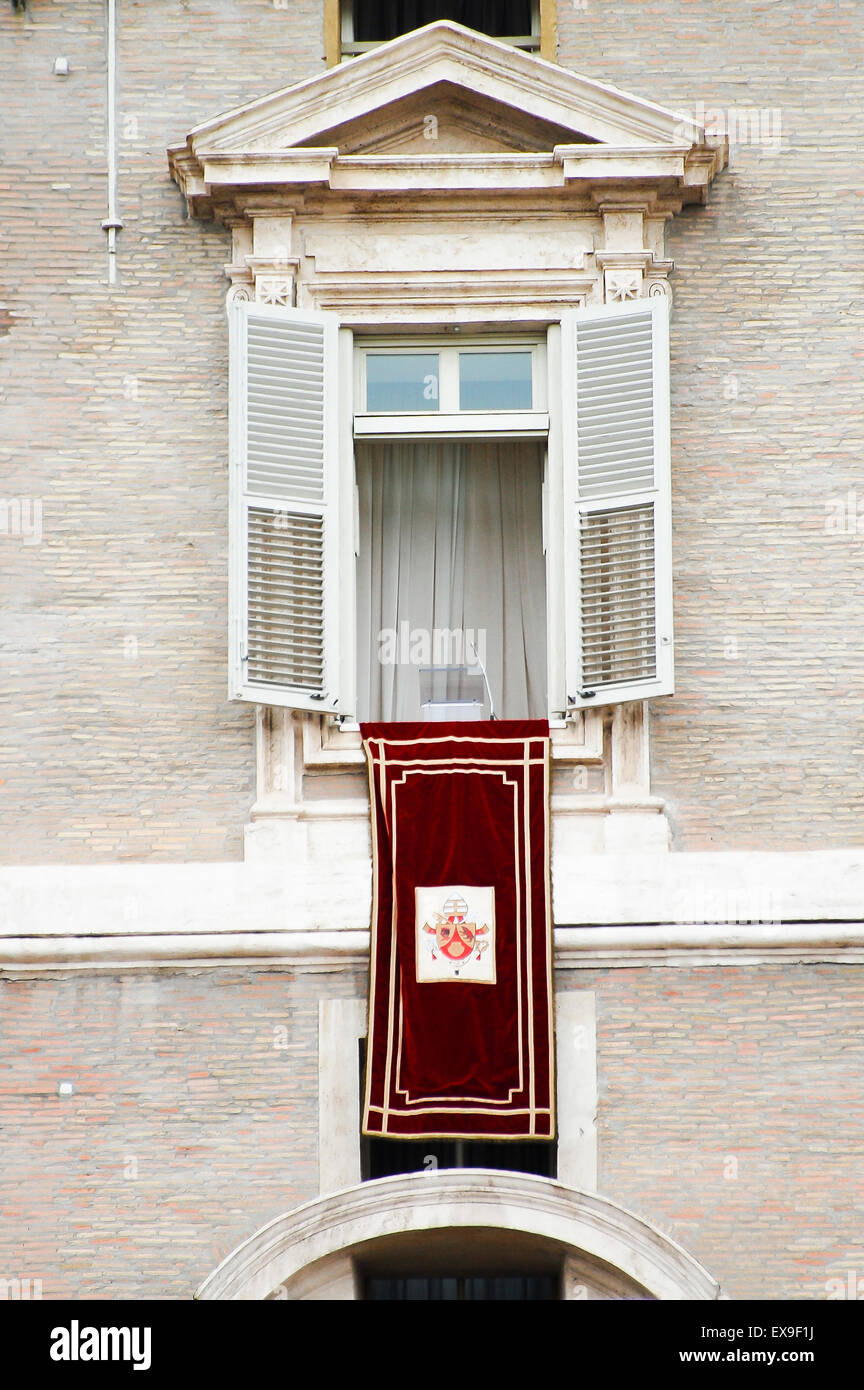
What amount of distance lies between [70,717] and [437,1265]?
3529 mm

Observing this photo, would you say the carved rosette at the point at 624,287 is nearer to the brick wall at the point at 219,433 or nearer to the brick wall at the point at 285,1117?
the brick wall at the point at 219,433

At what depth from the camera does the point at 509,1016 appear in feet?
37.6

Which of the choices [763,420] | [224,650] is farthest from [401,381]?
[763,420]

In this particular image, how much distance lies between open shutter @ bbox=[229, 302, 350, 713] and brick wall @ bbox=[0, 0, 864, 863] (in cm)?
28

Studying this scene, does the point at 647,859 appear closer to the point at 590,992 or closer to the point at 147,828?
the point at 590,992

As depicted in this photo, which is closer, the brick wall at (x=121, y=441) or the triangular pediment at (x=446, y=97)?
the brick wall at (x=121, y=441)

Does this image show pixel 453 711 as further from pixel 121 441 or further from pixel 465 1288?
pixel 465 1288

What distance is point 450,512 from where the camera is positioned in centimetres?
1273

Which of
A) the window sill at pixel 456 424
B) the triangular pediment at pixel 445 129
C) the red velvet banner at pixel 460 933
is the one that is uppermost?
the triangular pediment at pixel 445 129

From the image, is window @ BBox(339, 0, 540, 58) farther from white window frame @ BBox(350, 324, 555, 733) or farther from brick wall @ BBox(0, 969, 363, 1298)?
brick wall @ BBox(0, 969, 363, 1298)

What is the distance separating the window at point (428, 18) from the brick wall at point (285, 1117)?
5.38 metres

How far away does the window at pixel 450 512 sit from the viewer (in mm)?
11969

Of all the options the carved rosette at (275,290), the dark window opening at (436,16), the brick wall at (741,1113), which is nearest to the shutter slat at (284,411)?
the carved rosette at (275,290)

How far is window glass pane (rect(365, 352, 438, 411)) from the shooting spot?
12.5 metres
